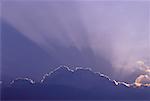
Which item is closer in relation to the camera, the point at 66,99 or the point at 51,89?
the point at 66,99

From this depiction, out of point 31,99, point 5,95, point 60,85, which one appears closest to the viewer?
point 5,95

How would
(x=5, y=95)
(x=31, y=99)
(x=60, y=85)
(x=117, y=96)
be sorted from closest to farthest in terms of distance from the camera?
(x=5, y=95) → (x=31, y=99) → (x=117, y=96) → (x=60, y=85)

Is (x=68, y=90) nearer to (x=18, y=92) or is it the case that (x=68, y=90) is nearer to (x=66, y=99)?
(x=66, y=99)

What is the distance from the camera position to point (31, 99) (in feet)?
120

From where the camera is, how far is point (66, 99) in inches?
1462

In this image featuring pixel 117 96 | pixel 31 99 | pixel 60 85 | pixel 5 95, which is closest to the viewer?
pixel 5 95

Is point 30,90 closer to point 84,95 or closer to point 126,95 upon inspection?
point 84,95

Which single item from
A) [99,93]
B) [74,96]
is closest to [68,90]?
[74,96]

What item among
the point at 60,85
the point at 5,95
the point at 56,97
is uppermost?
the point at 60,85

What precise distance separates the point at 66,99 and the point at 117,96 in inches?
268

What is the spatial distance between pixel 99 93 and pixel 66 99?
5808 mm

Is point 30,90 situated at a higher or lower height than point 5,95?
higher

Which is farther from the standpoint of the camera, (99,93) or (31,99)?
(99,93)

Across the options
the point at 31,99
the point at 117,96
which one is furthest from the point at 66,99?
the point at 117,96
